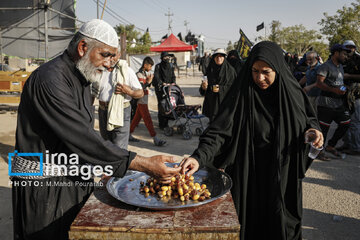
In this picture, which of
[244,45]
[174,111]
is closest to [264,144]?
[174,111]

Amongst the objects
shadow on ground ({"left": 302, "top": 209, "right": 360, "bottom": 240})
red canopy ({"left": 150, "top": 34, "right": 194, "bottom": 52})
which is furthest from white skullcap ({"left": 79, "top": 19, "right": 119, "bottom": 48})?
red canopy ({"left": 150, "top": 34, "right": 194, "bottom": 52})

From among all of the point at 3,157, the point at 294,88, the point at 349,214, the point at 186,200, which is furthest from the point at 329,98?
the point at 3,157

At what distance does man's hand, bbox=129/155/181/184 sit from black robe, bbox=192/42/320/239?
1.54 feet

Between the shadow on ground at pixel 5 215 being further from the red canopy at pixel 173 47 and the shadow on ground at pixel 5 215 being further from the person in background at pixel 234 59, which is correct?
the red canopy at pixel 173 47

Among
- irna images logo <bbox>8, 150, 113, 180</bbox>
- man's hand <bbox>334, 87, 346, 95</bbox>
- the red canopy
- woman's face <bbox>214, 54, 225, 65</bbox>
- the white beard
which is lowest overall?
irna images logo <bbox>8, 150, 113, 180</bbox>

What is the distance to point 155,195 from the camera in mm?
1969

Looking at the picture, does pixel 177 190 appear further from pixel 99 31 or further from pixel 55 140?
pixel 99 31

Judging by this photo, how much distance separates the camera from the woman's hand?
234 cm

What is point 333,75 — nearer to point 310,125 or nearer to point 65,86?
point 310,125

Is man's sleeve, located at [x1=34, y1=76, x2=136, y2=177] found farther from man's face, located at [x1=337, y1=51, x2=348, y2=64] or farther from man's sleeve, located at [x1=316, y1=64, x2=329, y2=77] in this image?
man's face, located at [x1=337, y1=51, x2=348, y2=64]

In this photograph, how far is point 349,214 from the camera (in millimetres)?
3988

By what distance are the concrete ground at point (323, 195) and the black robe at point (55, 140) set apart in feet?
6.28

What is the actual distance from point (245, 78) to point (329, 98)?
4189 mm

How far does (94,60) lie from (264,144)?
149 cm
